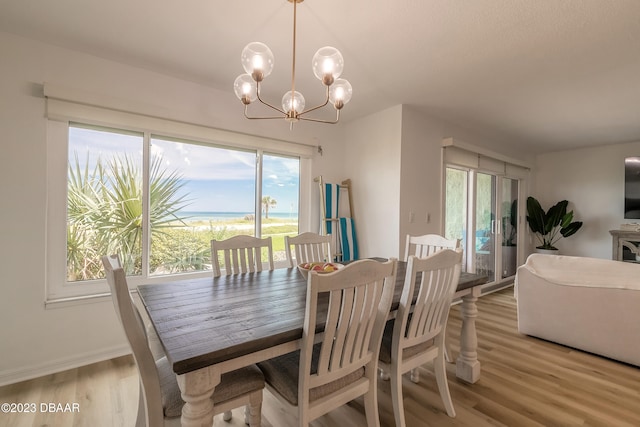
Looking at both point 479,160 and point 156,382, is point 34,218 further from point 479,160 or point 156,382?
point 479,160

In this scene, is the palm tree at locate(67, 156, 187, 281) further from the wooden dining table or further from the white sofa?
the white sofa

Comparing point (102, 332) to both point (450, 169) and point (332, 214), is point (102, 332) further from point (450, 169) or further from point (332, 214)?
point (450, 169)

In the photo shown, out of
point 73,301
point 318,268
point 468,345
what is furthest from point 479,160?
point 73,301

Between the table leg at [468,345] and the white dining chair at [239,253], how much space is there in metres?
1.47

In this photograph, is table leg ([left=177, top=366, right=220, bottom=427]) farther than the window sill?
No

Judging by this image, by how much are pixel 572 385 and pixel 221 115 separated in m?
3.68

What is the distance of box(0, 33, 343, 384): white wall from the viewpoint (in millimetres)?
2023

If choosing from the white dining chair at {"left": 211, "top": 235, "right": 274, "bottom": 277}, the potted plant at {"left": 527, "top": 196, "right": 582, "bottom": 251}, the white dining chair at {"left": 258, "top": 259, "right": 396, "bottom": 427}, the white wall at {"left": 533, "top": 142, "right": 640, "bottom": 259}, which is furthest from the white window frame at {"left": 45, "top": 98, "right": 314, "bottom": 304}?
the white wall at {"left": 533, "top": 142, "right": 640, "bottom": 259}

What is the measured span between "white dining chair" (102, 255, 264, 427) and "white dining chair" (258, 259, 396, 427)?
0.39ft

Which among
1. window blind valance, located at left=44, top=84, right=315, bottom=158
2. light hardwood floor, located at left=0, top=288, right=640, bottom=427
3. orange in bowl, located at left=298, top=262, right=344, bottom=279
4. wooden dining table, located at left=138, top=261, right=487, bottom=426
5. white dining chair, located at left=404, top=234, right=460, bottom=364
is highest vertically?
window blind valance, located at left=44, top=84, right=315, bottom=158

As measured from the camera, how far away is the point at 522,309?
2883 millimetres

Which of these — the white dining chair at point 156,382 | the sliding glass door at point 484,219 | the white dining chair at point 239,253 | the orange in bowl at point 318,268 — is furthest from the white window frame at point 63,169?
the sliding glass door at point 484,219

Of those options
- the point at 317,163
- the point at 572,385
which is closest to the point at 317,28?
the point at 317,163

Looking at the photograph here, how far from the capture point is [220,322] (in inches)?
47.3
